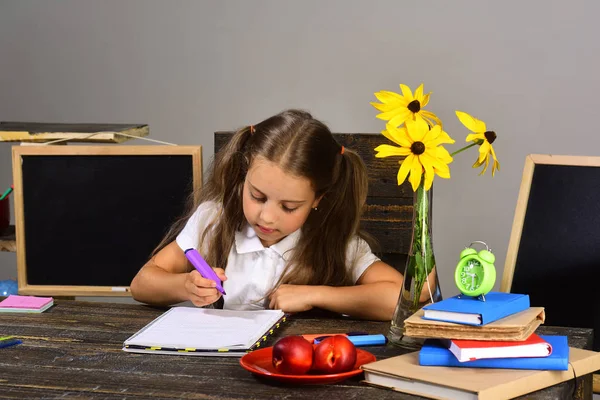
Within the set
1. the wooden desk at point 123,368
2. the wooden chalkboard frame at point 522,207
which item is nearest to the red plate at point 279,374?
the wooden desk at point 123,368

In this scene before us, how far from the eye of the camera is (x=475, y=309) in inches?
50.8

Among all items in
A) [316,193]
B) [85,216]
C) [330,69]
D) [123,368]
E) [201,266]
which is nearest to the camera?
[123,368]

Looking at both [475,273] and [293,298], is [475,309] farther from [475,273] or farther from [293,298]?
[293,298]

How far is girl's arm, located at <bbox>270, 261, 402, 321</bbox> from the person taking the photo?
5.86 ft

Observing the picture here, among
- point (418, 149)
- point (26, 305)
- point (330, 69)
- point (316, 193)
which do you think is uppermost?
point (330, 69)

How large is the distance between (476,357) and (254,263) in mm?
879

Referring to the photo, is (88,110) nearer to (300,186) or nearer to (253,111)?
(253,111)

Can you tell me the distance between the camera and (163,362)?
141 centimetres

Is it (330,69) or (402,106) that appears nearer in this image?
(402,106)

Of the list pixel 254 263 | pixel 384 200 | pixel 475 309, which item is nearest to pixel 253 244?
pixel 254 263

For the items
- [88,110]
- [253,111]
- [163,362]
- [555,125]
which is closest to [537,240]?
[163,362]

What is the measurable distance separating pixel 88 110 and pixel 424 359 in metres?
2.90

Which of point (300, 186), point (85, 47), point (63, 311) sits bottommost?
point (63, 311)

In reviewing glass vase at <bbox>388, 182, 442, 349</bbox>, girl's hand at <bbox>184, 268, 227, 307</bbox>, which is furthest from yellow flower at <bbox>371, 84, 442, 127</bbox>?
girl's hand at <bbox>184, 268, 227, 307</bbox>
